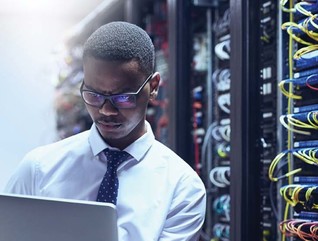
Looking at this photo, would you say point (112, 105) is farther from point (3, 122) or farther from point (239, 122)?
point (3, 122)

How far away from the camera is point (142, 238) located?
1.25m

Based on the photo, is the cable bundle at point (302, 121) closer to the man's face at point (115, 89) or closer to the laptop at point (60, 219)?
the man's face at point (115, 89)

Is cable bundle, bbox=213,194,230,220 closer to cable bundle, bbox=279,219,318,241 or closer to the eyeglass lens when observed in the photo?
cable bundle, bbox=279,219,318,241

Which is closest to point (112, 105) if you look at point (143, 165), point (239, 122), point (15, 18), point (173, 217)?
point (143, 165)

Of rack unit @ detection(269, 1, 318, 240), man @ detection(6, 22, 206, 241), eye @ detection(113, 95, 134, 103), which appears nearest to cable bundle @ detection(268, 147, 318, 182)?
rack unit @ detection(269, 1, 318, 240)

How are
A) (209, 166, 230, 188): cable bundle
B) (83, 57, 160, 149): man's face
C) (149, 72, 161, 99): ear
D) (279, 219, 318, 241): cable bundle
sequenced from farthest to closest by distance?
1. (209, 166, 230, 188): cable bundle
2. (279, 219, 318, 241): cable bundle
3. (149, 72, 161, 99): ear
4. (83, 57, 160, 149): man's face

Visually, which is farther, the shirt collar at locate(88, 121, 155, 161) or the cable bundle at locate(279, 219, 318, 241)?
the cable bundle at locate(279, 219, 318, 241)

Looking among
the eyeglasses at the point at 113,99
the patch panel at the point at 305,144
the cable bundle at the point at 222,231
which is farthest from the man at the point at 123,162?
the cable bundle at the point at 222,231

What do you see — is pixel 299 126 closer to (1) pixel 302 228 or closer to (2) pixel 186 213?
(1) pixel 302 228

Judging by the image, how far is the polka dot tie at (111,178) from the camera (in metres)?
1.29

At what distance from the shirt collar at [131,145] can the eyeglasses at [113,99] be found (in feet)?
0.36

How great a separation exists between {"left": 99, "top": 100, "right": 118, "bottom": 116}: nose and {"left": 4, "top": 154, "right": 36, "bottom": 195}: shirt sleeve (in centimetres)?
24

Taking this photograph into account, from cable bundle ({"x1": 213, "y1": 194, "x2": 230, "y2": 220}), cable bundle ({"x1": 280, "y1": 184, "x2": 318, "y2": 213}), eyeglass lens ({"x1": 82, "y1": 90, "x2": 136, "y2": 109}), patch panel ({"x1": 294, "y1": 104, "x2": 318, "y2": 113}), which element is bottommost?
cable bundle ({"x1": 213, "y1": 194, "x2": 230, "y2": 220})

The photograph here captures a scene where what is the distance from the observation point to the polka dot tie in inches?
50.7
